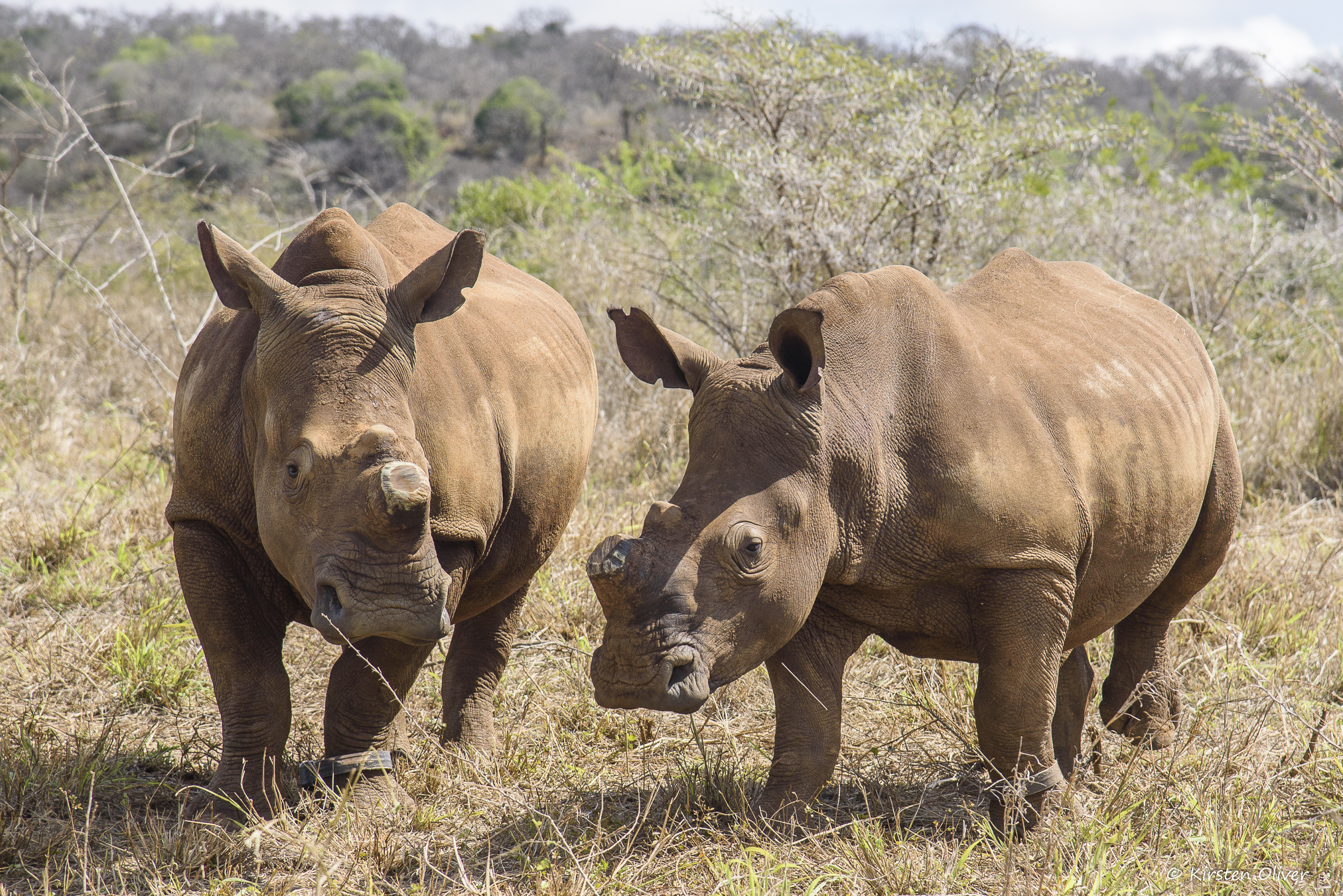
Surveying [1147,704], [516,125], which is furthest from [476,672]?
[516,125]

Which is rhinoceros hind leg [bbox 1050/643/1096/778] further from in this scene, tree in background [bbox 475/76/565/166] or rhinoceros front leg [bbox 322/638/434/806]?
tree in background [bbox 475/76/565/166]

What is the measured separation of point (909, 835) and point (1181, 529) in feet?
4.03

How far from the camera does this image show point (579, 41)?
50250 millimetres

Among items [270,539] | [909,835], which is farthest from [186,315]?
[909,835]

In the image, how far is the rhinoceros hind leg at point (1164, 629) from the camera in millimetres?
3973

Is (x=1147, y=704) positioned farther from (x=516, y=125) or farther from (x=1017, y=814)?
(x=516, y=125)

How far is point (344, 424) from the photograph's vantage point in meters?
3.06

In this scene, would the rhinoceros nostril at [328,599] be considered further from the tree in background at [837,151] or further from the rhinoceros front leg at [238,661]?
the tree in background at [837,151]

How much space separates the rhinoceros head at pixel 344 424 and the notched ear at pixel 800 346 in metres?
0.92

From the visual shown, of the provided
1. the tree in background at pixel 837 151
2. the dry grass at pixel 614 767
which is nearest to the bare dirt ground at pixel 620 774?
the dry grass at pixel 614 767

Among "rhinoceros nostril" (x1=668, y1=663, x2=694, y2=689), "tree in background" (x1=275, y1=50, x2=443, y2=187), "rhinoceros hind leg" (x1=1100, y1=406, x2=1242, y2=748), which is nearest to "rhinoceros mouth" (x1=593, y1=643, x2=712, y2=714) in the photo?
"rhinoceros nostril" (x1=668, y1=663, x2=694, y2=689)

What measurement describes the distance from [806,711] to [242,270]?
195cm

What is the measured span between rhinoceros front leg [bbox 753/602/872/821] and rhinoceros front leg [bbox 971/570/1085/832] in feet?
1.28

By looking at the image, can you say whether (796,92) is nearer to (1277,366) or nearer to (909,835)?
(1277,366)
